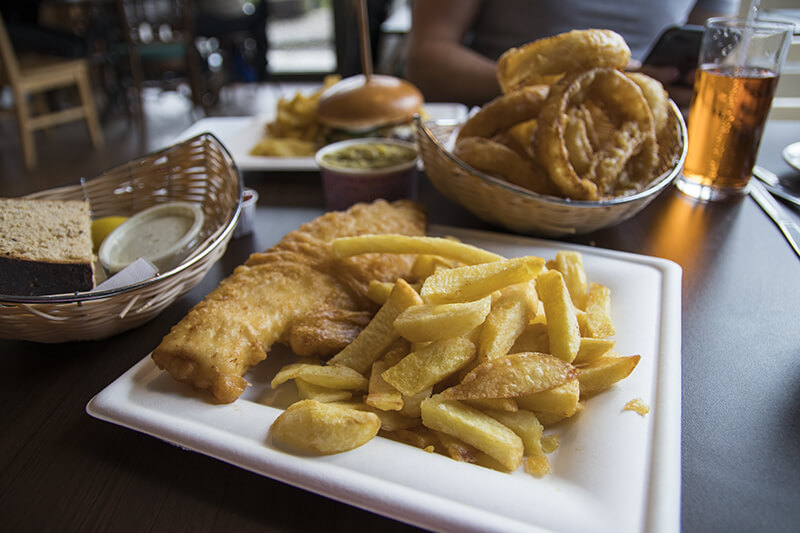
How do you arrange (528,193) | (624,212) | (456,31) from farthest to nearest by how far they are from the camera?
(456,31), (624,212), (528,193)

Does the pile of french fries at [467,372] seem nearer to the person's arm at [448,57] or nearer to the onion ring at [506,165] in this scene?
the onion ring at [506,165]

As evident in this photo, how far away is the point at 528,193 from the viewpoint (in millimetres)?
1391

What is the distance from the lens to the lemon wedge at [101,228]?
57.1 inches

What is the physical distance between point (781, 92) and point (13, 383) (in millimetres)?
5896

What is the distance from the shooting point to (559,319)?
0.98 meters

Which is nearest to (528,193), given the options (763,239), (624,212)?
(624,212)

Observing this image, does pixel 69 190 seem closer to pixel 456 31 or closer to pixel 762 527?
pixel 762 527

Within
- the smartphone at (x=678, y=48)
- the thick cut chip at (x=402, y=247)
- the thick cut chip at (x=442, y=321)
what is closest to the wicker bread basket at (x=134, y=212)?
the thick cut chip at (x=402, y=247)

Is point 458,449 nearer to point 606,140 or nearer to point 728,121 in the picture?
point 606,140

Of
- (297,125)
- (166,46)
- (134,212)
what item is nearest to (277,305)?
(134,212)

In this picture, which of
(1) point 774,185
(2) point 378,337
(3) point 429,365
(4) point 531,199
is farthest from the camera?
(1) point 774,185

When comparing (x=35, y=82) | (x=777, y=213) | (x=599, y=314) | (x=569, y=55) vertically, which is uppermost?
(x=569, y=55)

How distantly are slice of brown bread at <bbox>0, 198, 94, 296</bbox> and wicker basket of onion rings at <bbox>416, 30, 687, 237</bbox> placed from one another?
936 millimetres

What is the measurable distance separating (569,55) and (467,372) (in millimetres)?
989
